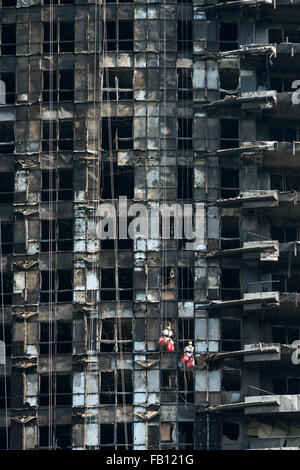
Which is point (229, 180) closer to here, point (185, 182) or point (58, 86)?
point (185, 182)

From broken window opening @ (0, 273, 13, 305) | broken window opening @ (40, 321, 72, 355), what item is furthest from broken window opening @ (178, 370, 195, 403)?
broken window opening @ (0, 273, 13, 305)

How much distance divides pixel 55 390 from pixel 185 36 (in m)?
25.8

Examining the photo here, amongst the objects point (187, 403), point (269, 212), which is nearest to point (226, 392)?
point (187, 403)

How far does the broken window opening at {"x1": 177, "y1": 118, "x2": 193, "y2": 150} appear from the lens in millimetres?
147750

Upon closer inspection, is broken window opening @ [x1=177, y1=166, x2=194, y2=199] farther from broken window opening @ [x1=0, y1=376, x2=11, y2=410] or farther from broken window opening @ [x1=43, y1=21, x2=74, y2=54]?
broken window opening @ [x1=0, y1=376, x2=11, y2=410]

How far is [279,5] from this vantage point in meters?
150

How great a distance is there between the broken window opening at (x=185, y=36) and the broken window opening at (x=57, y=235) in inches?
563

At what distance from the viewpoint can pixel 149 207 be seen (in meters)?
146

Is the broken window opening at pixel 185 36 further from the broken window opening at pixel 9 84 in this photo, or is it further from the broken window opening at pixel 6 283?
the broken window opening at pixel 6 283

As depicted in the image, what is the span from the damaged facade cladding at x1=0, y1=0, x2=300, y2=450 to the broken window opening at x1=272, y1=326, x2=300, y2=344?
3.7 inches

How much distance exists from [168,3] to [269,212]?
16285 millimetres
